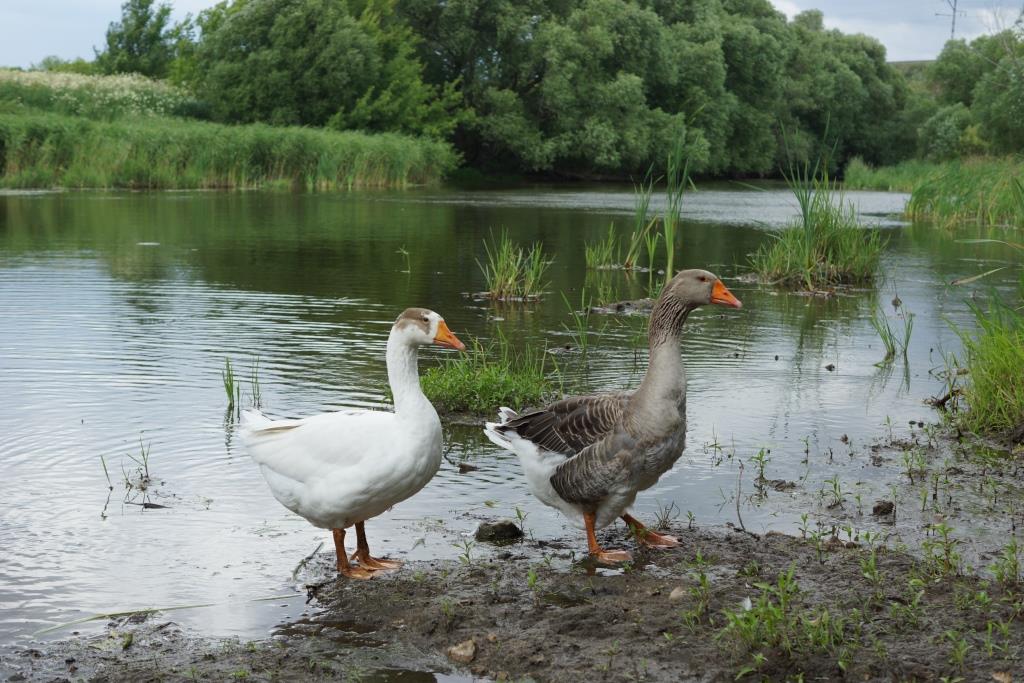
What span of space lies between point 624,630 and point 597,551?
1.18m

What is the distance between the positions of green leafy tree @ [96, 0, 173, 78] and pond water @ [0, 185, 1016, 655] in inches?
2582

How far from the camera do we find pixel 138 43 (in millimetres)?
87500

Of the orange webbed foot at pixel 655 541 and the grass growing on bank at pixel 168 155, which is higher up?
the grass growing on bank at pixel 168 155

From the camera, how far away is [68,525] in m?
6.51

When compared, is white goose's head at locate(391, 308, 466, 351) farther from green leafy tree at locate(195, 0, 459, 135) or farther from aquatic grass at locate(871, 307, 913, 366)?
green leafy tree at locate(195, 0, 459, 135)

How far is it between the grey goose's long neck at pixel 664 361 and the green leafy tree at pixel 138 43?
87.0 m

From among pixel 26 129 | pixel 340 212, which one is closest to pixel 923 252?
pixel 340 212

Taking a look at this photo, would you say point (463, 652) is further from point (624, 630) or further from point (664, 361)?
point (664, 361)

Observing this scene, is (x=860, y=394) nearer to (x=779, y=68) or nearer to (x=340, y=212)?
(x=340, y=212)

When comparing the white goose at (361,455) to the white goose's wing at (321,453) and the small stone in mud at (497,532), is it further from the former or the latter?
the small stone in mud at (497,532)

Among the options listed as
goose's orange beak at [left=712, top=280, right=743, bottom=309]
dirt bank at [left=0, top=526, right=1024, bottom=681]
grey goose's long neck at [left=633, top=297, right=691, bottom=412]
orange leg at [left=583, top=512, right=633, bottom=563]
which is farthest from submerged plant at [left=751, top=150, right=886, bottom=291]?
dirt bank at [left=0, top=526, right=1024, bottom=681]

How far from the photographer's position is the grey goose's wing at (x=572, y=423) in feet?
20.3

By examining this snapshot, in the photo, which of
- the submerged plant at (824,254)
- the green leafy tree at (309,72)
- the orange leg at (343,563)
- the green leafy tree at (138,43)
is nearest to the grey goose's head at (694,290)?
the orange leg at (343,563)

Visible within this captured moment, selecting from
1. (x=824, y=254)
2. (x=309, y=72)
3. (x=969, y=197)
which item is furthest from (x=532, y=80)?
(x=824, y=254)
